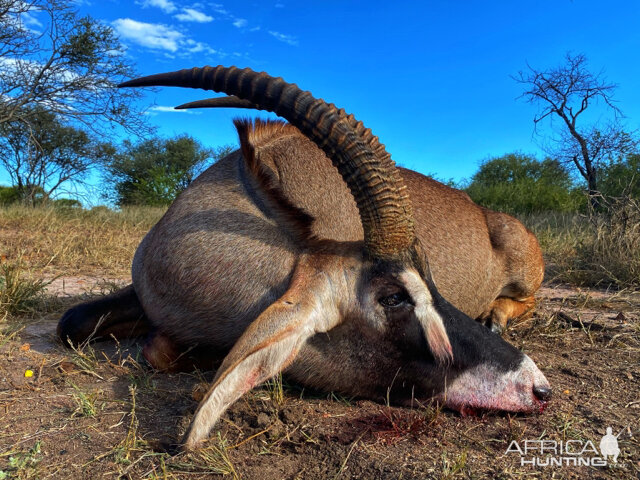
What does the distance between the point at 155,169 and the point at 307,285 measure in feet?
73.1

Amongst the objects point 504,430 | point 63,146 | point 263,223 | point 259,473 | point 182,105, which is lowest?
point 259,473

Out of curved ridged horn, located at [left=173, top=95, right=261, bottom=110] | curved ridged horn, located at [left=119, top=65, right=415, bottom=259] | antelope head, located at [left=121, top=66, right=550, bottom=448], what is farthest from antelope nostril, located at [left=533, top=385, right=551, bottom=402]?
curved ridged horn, located at [left=173, top=95, right=261, bottom=110]

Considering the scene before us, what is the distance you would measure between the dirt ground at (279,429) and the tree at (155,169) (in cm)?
1712

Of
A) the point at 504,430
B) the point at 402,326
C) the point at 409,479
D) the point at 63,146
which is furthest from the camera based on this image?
the point at 63,146

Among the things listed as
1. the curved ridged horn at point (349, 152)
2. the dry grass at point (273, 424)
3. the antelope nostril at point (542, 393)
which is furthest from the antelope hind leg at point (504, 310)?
the curved ridged horn at point (349, 152)

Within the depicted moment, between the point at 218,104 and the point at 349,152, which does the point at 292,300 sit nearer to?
the point at 349,152

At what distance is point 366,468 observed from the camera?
1.90m

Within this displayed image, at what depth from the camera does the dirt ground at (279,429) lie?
1925 mm

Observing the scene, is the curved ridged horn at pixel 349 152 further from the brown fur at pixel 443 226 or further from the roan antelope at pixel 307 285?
the brown fur at pixel 443 226

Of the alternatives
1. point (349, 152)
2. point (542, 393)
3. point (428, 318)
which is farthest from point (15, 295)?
point (542, 393)

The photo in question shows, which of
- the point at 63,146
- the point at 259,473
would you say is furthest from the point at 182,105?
the point at 63,146

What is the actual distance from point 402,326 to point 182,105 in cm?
229

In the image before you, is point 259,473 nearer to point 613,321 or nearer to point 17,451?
point 17,451

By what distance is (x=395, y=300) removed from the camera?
2.49m
